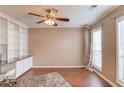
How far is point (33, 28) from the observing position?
812 centimetres

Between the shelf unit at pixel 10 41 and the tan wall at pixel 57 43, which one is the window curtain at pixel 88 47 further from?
the shelf unit at pixel 10 41

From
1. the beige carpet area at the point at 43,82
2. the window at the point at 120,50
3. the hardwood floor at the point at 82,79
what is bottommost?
the hardwood floor at the point at 82,79

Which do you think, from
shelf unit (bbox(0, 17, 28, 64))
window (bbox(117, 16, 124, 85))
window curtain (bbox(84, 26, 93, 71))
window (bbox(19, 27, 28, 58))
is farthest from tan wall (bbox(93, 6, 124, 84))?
window (bbox(19, 27, 28, 58))

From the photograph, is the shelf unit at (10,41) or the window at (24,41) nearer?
the shelf unit at (10,41)

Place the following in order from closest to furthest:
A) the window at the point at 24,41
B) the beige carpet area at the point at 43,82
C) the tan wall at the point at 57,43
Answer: the beige carpet area at the point at 43,82 → the window at the point at 24,41 → the tan wall at the point at 57,43

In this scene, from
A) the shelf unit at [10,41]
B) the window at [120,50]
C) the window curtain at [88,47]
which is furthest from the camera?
the window curtain at [88,47]

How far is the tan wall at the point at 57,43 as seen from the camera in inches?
320

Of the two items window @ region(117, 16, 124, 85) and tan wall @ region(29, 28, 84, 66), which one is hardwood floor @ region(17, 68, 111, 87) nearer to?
window @ region(117, 16, 124, 85)

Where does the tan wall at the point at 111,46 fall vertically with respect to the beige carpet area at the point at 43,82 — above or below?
above

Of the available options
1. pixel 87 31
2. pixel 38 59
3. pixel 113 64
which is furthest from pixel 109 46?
pixel 38 59

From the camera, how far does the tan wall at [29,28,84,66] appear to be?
8.12 metres

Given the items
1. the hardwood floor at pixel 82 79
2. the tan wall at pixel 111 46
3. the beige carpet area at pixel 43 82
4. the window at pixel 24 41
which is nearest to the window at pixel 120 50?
the tan wall at pixel 111 46

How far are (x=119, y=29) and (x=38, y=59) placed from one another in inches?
194

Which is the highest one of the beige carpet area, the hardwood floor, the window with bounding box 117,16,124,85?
the window with bounding box 117,16,124,85
